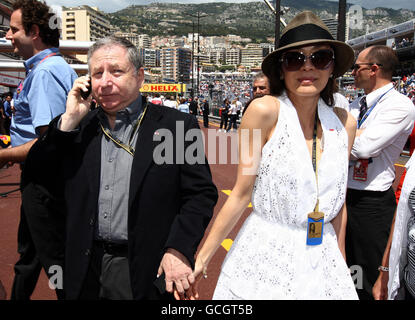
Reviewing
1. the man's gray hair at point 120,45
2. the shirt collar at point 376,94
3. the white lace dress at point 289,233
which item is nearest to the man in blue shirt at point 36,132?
the man's gray hair at point 120,45

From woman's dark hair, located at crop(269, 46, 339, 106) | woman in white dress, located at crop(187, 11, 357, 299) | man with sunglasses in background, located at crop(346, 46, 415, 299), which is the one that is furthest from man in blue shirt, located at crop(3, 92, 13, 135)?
woman in white dress, located at crop(187, 11, 357, 299)

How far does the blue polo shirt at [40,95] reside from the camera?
7.29 feet

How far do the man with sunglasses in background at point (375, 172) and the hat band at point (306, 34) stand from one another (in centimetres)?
102

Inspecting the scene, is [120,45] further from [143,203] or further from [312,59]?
[312,59]

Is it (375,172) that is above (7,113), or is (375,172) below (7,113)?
above

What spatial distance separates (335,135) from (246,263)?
805 millimetres

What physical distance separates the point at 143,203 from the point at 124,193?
0.12m

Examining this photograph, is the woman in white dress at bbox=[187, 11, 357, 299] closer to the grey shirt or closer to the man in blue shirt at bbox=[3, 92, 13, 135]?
the grey shirt

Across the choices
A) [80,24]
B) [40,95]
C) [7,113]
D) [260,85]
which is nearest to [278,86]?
[40,95]

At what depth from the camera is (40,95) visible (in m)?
2.24

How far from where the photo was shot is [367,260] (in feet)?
9.21

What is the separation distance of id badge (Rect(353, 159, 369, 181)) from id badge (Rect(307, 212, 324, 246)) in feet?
3.76

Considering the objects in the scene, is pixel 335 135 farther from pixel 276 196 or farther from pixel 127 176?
pixel 127 176

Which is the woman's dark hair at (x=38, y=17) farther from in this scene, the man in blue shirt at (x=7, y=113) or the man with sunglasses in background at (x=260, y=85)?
the man in blue shirt at (x=7, y=113)
